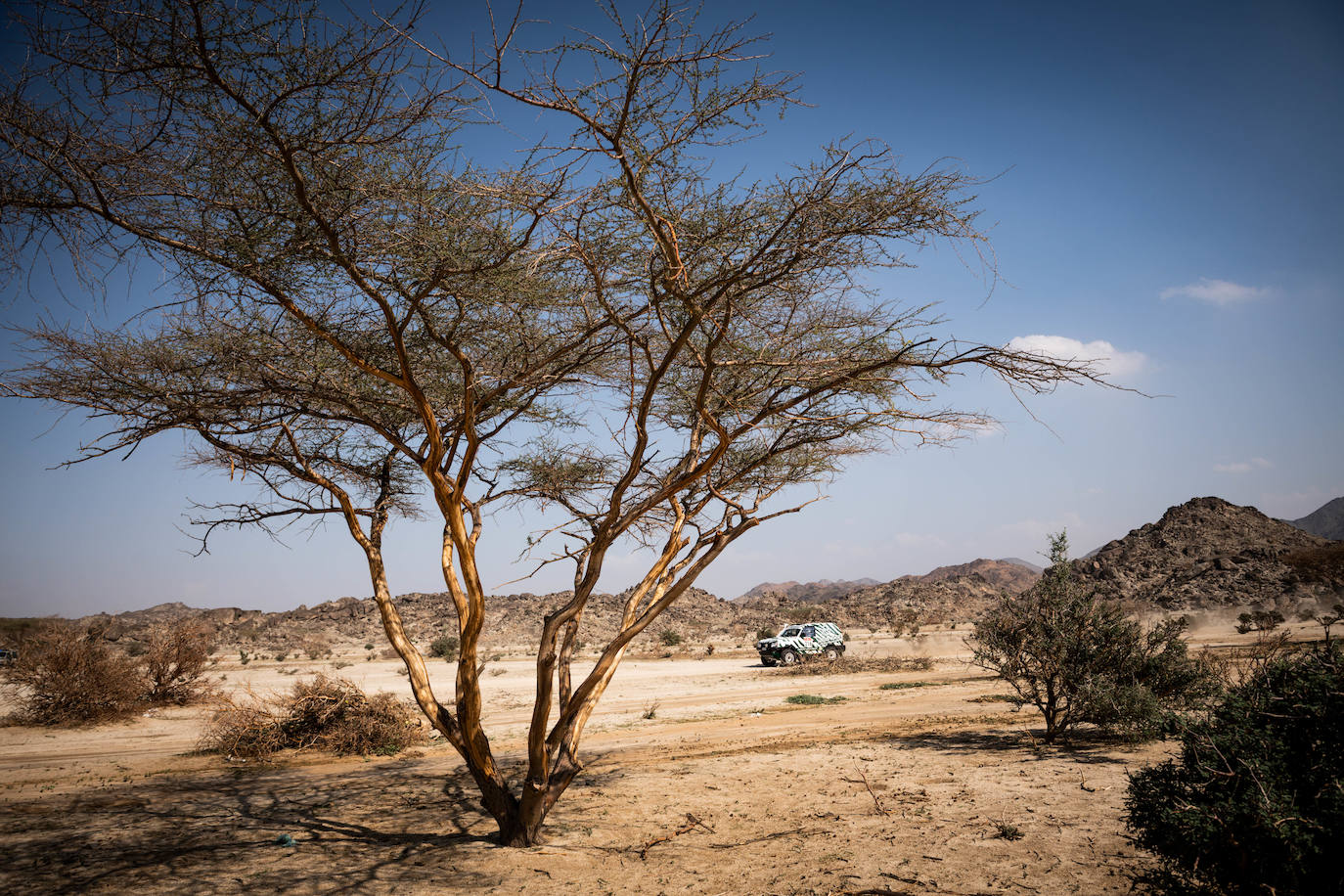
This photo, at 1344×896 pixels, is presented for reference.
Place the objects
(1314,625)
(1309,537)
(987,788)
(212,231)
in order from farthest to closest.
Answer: (1309,537) < (1314,625) < (987,788) < (212,231)

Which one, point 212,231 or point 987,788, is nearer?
point 212,231

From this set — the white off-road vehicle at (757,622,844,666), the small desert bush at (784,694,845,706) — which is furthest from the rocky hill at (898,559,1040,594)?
the small desert bush at (784,694,845,706)

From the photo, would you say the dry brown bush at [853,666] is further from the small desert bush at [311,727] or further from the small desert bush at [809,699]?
the small desert bush at [311,727]

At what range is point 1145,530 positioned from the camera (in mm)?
51344

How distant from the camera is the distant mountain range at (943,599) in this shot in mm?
38125

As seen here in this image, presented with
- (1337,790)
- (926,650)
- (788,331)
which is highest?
(788,331)

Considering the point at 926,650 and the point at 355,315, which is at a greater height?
the point at 355,315

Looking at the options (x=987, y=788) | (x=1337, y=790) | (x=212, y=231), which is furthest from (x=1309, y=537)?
(x=212, y=231)

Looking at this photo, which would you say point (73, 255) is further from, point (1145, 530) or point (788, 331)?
point (1145, 530)

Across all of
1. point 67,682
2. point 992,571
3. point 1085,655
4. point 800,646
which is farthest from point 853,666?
point 992,571

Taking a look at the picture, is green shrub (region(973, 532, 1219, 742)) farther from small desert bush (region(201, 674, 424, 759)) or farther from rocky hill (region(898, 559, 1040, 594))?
rocky hill (region(898, 559, 1040, 594))

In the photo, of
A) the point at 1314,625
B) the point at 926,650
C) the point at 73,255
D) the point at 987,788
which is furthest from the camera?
the point at 926,650

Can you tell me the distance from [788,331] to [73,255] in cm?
542

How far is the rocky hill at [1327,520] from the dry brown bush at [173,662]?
115 m
